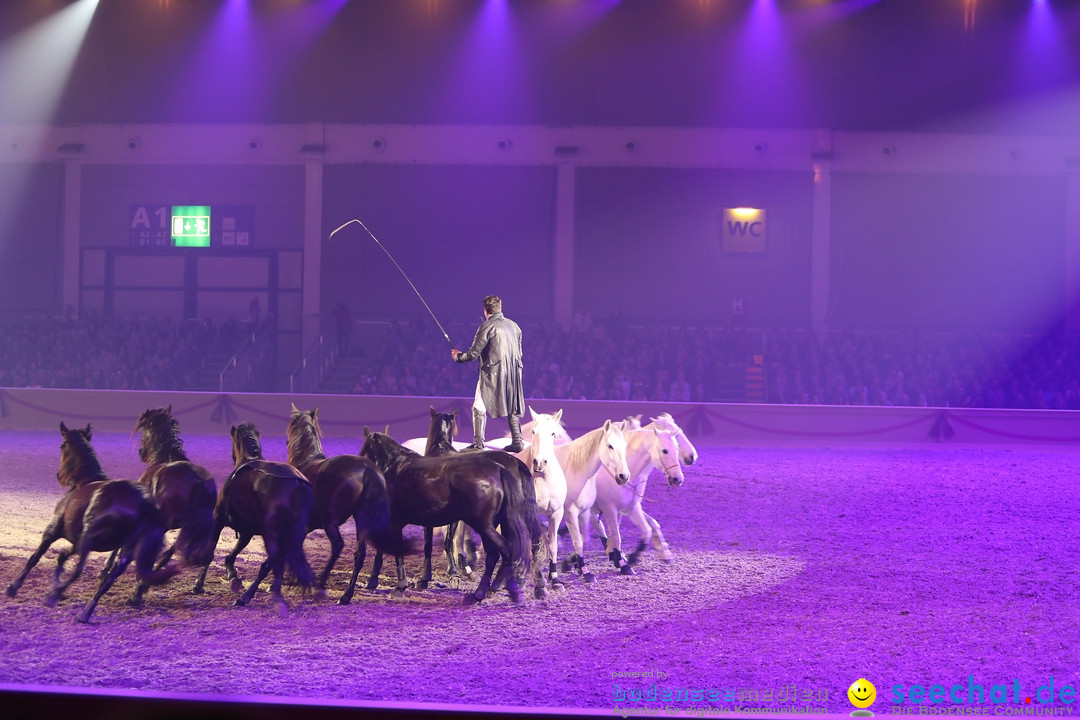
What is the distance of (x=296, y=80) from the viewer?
83.5ft

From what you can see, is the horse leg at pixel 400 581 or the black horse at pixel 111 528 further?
the horse leg at pixel 400 581

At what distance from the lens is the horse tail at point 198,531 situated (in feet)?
21.4

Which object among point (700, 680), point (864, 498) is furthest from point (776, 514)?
point (700, 680)

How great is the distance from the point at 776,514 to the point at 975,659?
531 centimetres

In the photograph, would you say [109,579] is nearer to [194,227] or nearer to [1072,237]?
[194,227]

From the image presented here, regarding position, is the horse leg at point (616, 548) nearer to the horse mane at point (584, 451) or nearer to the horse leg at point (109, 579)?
the horse mane at point (584, 451)

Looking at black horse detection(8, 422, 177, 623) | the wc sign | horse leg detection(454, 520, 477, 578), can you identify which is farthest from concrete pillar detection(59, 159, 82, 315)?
black horse detection(8, 422, 177, 623)

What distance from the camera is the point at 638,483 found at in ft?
27.2

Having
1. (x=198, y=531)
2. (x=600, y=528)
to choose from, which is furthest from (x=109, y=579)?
(x=600, y=528)

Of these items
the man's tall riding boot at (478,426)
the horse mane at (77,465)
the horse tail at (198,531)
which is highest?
the man's tall riding boot at (478,426)

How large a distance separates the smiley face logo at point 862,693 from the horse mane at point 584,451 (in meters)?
3.12

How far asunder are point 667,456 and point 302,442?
3.13 metres

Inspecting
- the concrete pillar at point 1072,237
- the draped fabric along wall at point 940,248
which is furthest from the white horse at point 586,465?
the concrete pillar at point 1072,237

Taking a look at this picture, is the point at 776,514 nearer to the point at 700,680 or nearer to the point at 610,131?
the point at 700,680
